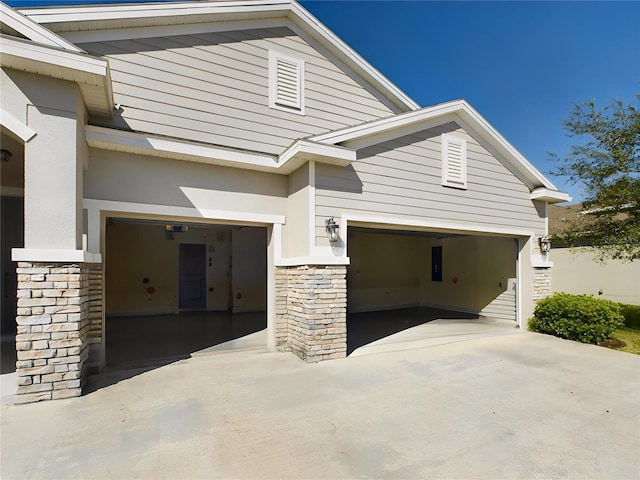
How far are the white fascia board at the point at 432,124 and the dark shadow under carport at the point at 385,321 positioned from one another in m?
4.10

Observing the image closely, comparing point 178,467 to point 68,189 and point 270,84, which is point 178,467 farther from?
point 270,84

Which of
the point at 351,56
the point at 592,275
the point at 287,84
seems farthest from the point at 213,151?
the point at 592,275

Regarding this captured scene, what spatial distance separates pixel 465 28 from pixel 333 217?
6866 mm

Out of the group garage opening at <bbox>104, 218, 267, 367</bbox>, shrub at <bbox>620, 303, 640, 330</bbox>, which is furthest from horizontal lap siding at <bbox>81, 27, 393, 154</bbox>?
shrub at <bbox>620, 303, 640, 330</bbox>

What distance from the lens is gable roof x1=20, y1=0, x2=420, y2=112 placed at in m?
5.39

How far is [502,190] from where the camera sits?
8.70 meters

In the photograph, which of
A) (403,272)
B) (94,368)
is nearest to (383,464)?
(94,368)

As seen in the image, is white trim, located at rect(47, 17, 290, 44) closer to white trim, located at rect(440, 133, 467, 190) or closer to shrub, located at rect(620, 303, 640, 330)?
white trim, located at rect(440, 133, 467, 190)

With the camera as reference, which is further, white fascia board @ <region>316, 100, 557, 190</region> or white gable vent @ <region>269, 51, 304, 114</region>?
white gable vent @ <region>269, 51, 304, 114</region>

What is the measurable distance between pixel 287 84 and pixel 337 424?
20.5 feet

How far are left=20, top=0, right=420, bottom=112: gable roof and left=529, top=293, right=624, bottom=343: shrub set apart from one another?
6.63 metres

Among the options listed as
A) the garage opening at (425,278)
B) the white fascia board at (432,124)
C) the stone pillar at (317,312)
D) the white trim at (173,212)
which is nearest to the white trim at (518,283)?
the garage opening at (425,278)

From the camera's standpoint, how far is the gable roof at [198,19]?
539 centimetres

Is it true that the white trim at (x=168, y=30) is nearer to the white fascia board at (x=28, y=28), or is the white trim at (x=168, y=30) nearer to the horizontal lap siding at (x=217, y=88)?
the horizontal lap siding at (x=217, y=88)
